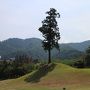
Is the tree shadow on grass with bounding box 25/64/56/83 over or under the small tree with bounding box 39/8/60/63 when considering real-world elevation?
under

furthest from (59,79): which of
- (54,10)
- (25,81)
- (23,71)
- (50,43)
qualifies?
(23,71)

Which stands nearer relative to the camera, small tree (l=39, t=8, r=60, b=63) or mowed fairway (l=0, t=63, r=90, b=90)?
mowed fairway (l=0, t=63, r=90, b=90)

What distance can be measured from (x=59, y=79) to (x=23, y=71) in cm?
3828

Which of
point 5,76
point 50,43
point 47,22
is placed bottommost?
point 5,76

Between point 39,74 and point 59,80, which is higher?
point 39,74

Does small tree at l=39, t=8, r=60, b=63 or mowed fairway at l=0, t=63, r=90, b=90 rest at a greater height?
small tree at l=39, t=8, r=60, b=63

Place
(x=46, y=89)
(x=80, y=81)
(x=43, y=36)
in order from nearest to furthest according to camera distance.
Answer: (x=46, y=89) → (x=80, y=81) → (x=43, y=36)

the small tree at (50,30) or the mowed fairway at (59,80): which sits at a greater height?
→ the small tree at (50,30)

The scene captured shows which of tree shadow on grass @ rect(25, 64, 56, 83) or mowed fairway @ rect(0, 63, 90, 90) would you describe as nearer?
mowed fairway @ rect(0, 63, 90, 90)

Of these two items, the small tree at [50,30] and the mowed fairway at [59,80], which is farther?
the small tree at [50,30]

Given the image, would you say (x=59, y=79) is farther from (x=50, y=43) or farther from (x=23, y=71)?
(x=23, y=71)

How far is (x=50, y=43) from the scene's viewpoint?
72938 millimetres

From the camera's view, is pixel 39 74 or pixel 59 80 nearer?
pixel 59 80

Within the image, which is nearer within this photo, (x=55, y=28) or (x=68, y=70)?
(x=68, y=70)
